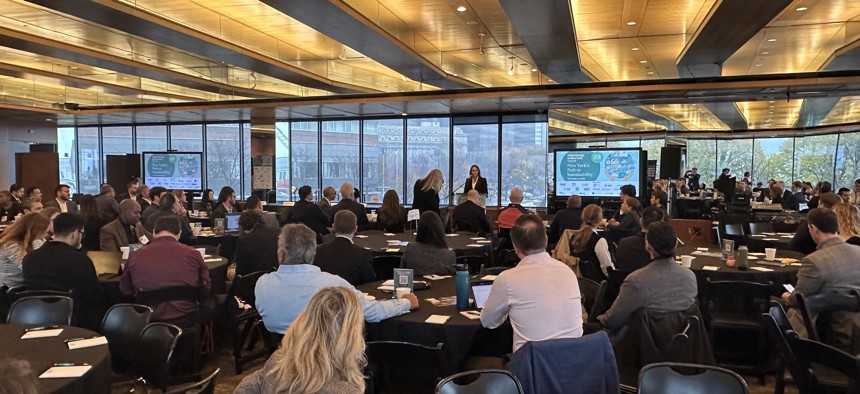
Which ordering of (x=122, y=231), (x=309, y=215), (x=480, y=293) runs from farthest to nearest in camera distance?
1. (x=309, y=215)
2. (x=122, y=231)
3. (x=480, y=293)

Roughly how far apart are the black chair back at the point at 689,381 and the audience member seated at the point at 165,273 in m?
3.33

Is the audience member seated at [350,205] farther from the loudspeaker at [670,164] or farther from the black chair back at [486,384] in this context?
the loudspeaker at [670,164]

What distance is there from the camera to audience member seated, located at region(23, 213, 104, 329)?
14.4 feet

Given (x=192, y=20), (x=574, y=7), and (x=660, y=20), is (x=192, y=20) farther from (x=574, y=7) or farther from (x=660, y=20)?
(x=660, y=20)

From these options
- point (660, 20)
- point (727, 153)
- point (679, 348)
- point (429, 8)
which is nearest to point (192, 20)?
point (429, 8)

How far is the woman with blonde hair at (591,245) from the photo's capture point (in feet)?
18.9

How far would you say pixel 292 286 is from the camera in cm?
341

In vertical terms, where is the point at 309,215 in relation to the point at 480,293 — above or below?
above

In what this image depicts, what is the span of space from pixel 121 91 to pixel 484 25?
8.18m

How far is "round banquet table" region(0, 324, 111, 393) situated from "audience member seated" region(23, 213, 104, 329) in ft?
3.38

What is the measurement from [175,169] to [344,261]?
44.8 feet

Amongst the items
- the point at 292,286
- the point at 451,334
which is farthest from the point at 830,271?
the point at 292,286

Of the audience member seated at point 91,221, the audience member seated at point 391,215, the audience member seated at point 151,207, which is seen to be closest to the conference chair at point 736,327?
the audience member seated at point 391,215

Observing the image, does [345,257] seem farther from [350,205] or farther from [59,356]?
[350,205]
